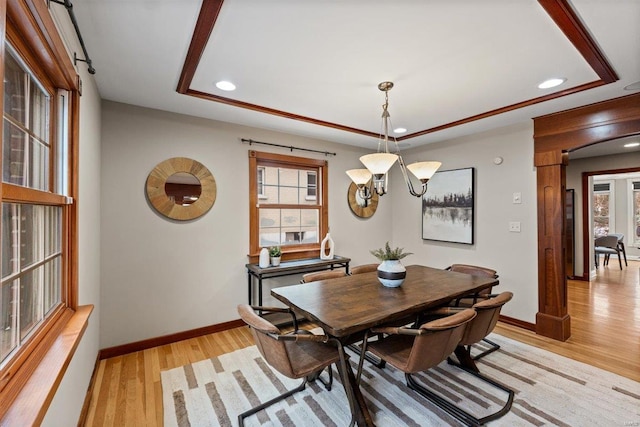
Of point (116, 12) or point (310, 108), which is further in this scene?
point (310, 108)

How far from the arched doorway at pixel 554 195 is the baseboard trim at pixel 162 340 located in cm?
345

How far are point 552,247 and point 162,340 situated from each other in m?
4.20

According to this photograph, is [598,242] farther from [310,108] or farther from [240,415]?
[240,415]

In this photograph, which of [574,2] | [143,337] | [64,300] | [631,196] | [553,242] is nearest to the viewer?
[574,2]

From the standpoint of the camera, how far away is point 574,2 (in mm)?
1437

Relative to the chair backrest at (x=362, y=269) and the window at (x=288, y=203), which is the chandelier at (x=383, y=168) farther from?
the window at (x=288, y=203)

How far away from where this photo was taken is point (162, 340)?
288 cm

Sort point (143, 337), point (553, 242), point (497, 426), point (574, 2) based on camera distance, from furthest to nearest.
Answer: point (553, 242) < point (143, 337) < point (497, 426) < point (574, 2)

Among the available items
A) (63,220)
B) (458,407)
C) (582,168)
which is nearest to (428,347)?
(458,407)

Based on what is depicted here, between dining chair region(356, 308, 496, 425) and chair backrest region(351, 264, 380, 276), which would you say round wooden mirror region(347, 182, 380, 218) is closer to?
chair backrest region(351, 264, 380, 276)

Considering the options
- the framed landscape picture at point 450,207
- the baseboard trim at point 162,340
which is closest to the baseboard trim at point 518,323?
the framed landscape picture at point 450,207

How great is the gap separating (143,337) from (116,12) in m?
2.71

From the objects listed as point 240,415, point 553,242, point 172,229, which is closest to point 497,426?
point 240,415

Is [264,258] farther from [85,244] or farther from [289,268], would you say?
[85,244]
